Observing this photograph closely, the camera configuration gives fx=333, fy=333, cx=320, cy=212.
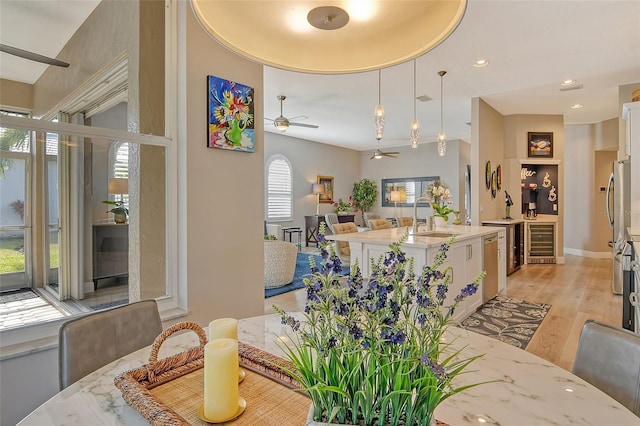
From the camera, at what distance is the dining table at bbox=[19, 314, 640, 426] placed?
0.70 metres

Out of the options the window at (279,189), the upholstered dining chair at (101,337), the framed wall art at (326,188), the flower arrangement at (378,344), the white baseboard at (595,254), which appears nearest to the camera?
the flower arrangement at (378,344)

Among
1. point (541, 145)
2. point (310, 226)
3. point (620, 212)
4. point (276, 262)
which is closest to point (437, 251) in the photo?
point (276, 262)

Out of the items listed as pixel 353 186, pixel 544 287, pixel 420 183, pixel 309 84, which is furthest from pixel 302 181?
pixel 544 287

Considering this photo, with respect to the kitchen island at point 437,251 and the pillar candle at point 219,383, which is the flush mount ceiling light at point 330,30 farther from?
the kitchen island at point 437,251

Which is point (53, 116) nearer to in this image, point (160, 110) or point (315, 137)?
point (160, 110)

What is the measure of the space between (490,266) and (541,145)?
3902 mm

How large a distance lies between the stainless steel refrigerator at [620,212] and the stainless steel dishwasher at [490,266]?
Answer: 108 centimetres

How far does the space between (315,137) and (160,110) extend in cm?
715

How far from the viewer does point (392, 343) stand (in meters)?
0.50

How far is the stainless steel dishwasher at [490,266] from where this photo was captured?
3.72 meters

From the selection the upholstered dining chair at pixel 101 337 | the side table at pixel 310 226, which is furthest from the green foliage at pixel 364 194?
the upholstered dining chair at pixel 101 337

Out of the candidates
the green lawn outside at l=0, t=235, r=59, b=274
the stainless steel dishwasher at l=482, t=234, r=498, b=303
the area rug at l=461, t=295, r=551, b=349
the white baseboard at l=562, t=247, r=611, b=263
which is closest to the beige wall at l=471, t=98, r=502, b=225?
the stainless steel dishwasher at l=482, t=234, r=498, b=303

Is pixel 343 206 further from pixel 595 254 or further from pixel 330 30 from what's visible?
pixel 330 30

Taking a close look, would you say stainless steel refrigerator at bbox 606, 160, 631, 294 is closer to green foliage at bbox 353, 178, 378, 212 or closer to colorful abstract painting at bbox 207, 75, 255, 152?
colorful abstract painting at bbox 207, 75, 255, 152
